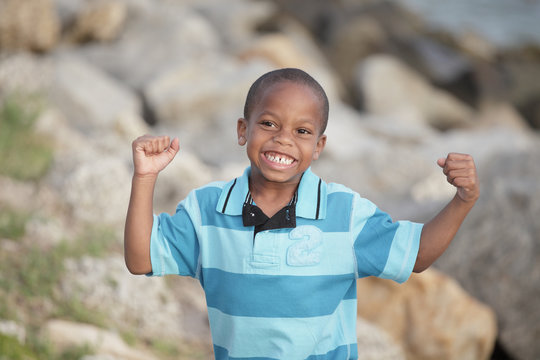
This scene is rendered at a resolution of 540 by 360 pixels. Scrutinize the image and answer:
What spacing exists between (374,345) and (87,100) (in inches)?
172

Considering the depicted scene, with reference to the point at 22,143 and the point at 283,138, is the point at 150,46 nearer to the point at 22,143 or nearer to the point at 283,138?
the point at 22,143

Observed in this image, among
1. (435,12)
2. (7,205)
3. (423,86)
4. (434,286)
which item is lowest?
(434,286)

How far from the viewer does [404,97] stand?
31.0 feet

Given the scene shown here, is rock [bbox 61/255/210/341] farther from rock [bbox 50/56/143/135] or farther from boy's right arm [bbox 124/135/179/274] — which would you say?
rock [bbox 50/56/143/135]

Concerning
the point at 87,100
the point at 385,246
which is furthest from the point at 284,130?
the point at 87,100

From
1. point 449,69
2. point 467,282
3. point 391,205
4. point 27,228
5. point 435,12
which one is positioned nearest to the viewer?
point 27,228

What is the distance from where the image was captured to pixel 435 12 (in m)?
16.5

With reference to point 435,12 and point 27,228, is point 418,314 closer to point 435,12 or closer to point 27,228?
point 27,228

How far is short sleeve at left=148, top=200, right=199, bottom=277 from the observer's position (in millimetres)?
1526

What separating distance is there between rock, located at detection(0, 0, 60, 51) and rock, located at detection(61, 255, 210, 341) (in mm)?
4762

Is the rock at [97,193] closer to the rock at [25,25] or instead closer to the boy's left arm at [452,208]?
the boy's left arm at [452,208]

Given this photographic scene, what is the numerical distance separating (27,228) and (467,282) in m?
2.55

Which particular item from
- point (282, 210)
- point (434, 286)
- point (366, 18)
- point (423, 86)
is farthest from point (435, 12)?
point (282, 210)

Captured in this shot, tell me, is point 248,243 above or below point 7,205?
below
